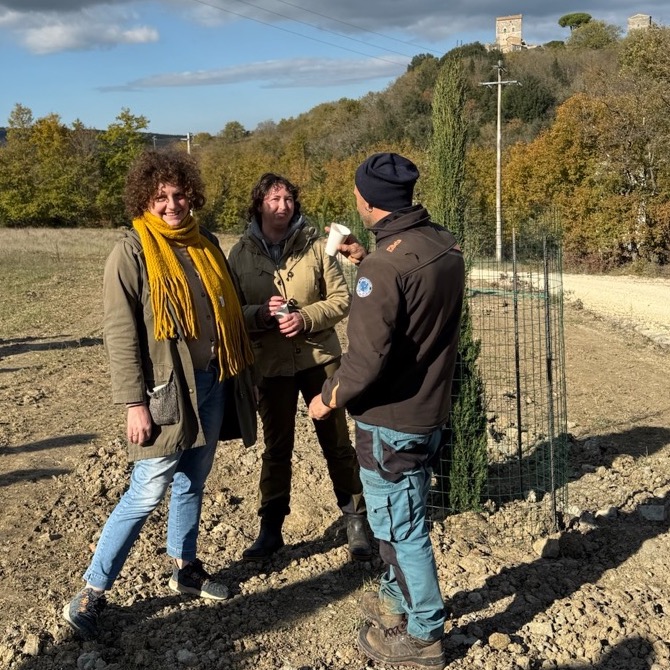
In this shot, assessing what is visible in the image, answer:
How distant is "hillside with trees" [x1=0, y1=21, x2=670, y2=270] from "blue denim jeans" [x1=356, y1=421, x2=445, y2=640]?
5.93 feet

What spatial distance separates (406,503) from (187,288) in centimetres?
117

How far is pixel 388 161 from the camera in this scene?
269 cm

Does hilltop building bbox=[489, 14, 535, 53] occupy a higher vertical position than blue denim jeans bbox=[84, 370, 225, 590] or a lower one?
higher

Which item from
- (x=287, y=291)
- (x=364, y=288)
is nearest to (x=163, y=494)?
(x=287, y=291)

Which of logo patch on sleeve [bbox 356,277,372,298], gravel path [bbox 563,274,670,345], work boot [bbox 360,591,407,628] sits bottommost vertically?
gravel path [bbox 563,274,670,345]

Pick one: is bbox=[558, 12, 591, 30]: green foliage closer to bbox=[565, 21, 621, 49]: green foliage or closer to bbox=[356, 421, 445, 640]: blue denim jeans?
bbox=[565, 21, 621, 49]: green foliage

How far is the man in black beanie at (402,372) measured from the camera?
2582 millimetres

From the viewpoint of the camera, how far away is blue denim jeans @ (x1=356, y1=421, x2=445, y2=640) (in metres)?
2.76

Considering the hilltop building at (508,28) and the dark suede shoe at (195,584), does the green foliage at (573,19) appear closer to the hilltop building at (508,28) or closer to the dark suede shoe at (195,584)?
the hilltop building at (508,28)

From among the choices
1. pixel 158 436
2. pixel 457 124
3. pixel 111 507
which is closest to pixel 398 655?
pixel 158 436

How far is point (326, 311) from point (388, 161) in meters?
1.07

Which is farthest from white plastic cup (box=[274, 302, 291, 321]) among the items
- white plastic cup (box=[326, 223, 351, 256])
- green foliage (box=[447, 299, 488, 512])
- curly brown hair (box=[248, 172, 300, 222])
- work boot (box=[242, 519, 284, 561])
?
green foliage (box=[447, 299, 488, 512])

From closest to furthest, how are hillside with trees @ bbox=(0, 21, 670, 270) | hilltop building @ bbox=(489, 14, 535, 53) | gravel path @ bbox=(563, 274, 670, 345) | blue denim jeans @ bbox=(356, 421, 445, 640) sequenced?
blue denim jeans @ bbox=(356, 421, 445, 640) < gravel path @ bbox=(563, 274, 670, 345) < hillside with trees @ bbox=(0, 21, 670, 270) < hilltop building @ bbox=(489, 14, 535, 53)

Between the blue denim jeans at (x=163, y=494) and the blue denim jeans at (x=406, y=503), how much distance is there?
2.26 ft
